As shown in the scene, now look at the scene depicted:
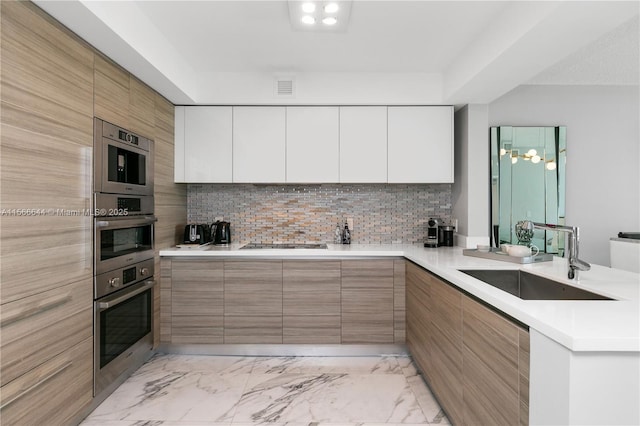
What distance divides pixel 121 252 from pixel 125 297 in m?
0.29

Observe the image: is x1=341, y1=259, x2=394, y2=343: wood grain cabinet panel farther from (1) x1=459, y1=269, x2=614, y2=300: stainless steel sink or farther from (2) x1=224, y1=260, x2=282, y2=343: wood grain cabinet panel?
(1) x1=459, y1=269, x2=614, y2=300: stainless steel sink

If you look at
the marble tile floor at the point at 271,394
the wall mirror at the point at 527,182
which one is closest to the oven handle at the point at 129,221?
the marble tile floor at the point at 271,394

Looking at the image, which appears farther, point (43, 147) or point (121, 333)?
point (121, 333)

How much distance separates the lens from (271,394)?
2.46 m

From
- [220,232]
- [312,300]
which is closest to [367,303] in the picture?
[312,300]

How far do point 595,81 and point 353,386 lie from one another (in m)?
3.55

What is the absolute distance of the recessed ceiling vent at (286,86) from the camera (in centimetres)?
322

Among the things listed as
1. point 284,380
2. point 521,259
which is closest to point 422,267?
point 521,259

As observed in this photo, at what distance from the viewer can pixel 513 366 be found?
130 cm

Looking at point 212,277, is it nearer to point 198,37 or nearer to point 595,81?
Result: point 198,37

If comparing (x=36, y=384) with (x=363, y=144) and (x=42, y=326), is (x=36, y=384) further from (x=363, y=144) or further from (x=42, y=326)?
(x=363, y=144)

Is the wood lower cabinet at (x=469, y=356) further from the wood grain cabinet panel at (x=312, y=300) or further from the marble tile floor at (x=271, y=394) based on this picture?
the wood grain cabinet panel at (x=312, y=300)

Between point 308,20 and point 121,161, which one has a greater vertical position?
point 308,20

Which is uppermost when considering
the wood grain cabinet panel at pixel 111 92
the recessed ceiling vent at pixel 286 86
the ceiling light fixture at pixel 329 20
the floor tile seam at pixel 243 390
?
the ceiling light fixture at pixel 329 20
